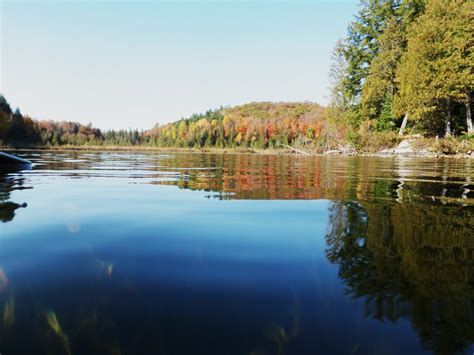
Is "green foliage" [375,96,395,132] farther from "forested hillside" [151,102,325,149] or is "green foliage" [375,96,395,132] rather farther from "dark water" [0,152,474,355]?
"forested hillside" [151,102,325,149]

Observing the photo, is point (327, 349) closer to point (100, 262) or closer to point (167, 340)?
point (167, 340)

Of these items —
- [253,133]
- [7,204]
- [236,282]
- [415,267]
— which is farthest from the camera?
[253,133]

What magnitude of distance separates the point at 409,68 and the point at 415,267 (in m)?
27.6

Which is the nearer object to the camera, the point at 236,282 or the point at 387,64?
the point at 236,282

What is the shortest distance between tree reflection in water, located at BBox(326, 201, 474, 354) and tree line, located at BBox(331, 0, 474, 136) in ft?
79.1

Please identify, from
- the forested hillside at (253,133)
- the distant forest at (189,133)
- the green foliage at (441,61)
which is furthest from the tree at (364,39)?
the forested hillside at (253,133)

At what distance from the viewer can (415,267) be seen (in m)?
1.94

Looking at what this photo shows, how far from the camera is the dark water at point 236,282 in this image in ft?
4.28

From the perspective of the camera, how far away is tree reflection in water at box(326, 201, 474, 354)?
1.41 metres

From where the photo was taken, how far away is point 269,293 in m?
1.67

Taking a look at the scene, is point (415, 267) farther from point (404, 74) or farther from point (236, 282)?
point (404, 74)

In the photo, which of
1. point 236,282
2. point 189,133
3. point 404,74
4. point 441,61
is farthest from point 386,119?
point 189,133

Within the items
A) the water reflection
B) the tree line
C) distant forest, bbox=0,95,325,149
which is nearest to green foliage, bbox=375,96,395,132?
the tree line

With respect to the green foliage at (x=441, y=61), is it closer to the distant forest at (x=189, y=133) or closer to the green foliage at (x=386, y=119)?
the green foliage at (x=386, y=119)
